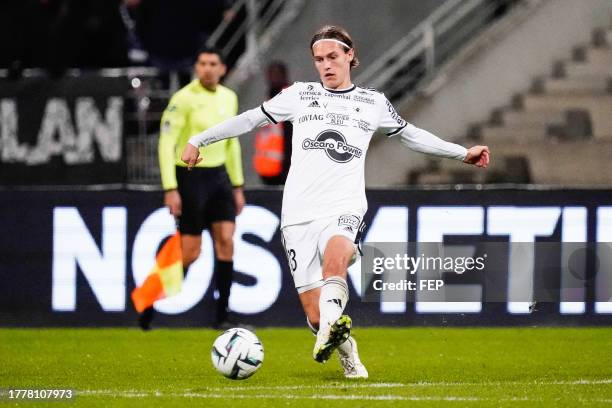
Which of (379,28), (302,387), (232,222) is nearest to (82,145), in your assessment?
(232,222)

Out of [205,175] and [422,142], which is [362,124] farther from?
[205,175]

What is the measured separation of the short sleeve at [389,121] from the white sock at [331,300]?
3.68 ft

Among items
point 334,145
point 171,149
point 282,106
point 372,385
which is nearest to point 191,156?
point 282,106

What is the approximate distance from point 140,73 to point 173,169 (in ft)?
12.1

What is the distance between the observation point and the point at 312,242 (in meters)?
8.38

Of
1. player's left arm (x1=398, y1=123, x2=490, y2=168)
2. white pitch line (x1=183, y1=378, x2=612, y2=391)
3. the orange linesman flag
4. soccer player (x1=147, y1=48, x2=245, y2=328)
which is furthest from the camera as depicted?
the orange linesman flag

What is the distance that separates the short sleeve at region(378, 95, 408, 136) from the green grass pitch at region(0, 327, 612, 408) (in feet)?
5.04

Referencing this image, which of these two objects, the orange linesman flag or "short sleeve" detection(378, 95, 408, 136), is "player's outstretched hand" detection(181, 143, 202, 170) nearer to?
"short sleeve" detection(378, 95, 408, 136)

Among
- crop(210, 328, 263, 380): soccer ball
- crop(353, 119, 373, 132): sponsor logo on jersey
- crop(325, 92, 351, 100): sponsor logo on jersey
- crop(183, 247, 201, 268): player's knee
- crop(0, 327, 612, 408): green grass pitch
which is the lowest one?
crop(0, 327, 612, 408): green grass pitch

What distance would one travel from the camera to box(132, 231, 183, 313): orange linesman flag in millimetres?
12039

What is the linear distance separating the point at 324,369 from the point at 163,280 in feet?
10.0

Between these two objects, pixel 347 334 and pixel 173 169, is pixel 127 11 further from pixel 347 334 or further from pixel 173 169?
pixel 347 334

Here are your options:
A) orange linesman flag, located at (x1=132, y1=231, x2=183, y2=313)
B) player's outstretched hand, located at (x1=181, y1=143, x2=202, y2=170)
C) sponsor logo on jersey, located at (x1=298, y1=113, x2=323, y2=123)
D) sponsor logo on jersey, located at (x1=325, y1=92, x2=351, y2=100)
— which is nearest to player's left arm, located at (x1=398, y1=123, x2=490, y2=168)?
sponsor logo on jersey, located at (x1=325, y1=92, x2=351, y2=100)

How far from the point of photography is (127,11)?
52.5 ft
